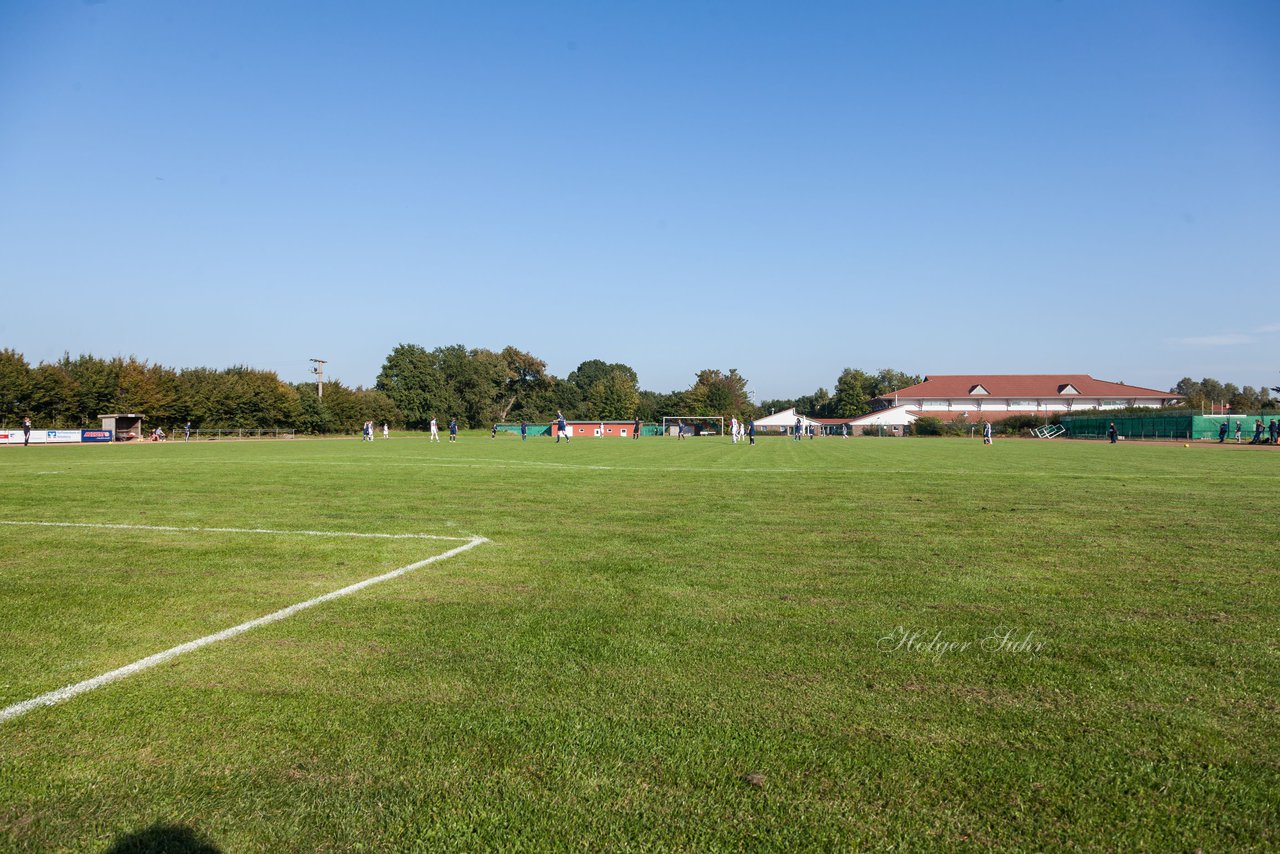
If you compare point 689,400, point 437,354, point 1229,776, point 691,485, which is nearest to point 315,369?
point 437,354

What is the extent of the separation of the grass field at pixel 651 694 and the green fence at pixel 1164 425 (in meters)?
63.1

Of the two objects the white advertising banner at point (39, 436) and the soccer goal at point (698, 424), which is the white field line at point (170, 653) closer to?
the white advertising banner at point (39, 436)

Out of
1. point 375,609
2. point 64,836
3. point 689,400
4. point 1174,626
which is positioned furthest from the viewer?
point 689,400

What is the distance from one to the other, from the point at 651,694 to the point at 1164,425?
246ft

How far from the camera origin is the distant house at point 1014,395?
366ft

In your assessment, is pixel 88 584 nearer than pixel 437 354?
Yes

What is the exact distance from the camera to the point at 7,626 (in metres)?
5.31

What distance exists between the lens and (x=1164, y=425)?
64.0 m

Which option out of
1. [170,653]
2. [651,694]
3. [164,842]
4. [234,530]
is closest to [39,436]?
[234,530]

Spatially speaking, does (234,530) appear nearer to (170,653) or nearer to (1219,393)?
(170,653)

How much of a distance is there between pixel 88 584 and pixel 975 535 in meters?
9.54

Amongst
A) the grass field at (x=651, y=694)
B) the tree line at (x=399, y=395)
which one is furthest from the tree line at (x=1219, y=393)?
the grass field at (x=651, y=694)

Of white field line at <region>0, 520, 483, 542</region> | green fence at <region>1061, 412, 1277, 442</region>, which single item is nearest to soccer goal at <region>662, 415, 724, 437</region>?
green fence at <region>1061, 412, 1277, 442</region>

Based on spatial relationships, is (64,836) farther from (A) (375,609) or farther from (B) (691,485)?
(B) (691,485)
